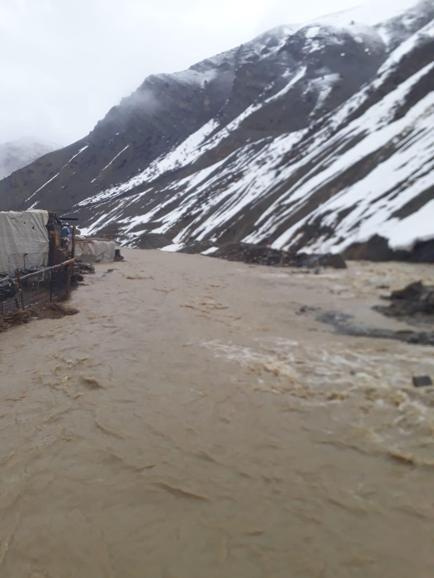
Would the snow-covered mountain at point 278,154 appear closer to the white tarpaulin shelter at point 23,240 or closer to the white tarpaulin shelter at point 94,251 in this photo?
the white tarpaulin shelter at point 94,251

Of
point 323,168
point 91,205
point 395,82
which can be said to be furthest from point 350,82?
point 91,205

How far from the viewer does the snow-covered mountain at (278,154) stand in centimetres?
2544

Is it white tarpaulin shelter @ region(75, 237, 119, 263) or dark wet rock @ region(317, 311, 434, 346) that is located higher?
white tarpaulin shelter @ region(75, 237, 119, 263)

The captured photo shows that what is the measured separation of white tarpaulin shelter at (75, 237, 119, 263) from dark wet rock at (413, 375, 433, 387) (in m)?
23.4

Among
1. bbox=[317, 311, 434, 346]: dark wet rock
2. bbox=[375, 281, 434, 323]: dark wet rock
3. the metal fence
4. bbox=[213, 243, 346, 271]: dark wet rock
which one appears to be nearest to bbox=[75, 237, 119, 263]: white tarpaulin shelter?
bbox=[213, 243, 346, 271]: dark wet rock

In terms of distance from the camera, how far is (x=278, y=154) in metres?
51.1

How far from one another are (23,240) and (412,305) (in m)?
12.6

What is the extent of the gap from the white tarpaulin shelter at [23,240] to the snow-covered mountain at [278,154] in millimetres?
14320

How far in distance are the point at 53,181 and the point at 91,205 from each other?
31125 millimetres

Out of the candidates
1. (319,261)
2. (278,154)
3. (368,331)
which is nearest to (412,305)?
(368,331)

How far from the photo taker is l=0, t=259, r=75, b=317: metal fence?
12.2 metres

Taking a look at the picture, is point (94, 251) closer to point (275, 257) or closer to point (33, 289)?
point (275, 257)

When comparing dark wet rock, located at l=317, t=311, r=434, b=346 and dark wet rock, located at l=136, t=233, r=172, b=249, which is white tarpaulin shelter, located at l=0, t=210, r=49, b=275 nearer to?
dark wet rock, located at l=317, t=311, r=434, b=346

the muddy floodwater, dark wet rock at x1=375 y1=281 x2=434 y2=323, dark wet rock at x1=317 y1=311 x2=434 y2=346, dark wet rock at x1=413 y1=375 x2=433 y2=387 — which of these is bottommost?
the muddy floodwater
